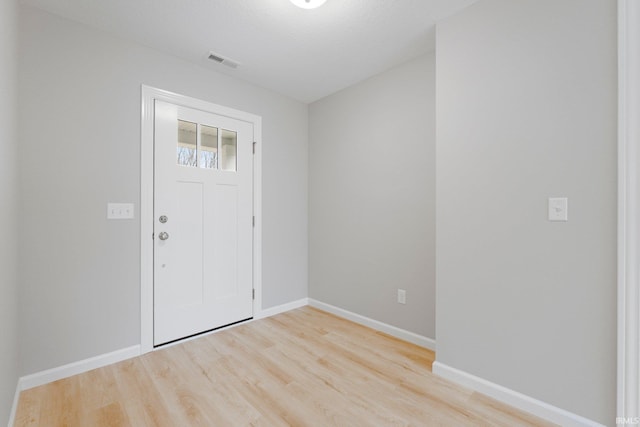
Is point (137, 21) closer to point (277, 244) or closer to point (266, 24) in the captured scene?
point (266, 24)

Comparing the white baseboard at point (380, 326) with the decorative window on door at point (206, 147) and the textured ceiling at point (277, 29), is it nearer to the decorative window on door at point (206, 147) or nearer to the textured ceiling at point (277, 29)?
Answer: the decorative window on door at point (206, 147)

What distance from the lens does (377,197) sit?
8.98 feet

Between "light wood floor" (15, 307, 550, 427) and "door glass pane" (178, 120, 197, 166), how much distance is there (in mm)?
1622

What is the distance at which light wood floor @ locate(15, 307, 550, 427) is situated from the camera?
1.53 metres

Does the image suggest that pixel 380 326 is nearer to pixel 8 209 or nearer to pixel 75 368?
pixel 75 368

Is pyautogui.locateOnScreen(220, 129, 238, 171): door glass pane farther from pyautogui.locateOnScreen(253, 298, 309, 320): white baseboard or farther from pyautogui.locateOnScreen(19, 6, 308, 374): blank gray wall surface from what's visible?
pyautogui.locateOnScreen(253, 298, 309, 320): white baseboard

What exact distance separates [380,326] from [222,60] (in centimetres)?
289

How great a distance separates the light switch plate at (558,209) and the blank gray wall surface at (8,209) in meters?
2.77

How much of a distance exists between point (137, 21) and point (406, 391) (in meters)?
3.14

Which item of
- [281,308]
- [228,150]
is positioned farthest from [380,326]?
[228,150]

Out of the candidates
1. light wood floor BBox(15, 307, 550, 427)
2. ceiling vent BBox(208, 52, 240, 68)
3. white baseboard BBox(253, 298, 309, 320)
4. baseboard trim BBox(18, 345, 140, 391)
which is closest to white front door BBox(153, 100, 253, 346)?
white baseboard BBox(253, 298, 309, 320)

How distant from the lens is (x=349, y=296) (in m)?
3.00

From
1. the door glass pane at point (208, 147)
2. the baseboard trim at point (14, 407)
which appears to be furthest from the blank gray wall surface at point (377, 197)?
the baseboard trim at point (14, 407)
